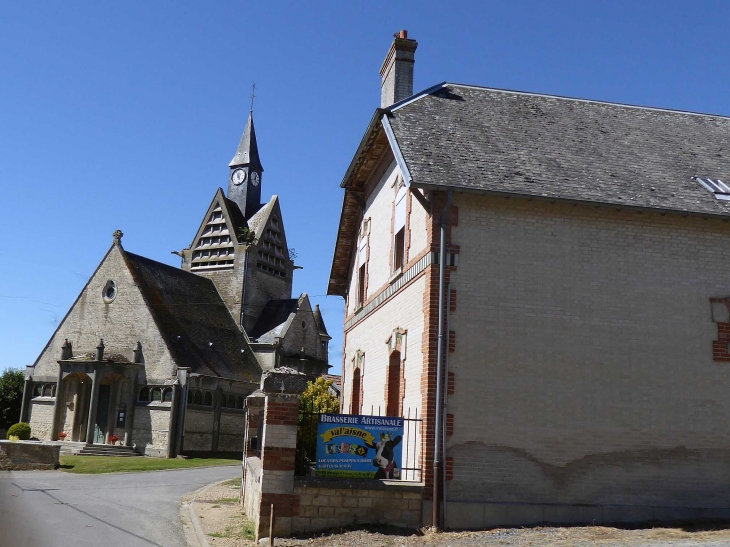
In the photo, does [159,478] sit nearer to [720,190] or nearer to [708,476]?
[708,476]

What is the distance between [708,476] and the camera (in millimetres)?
12562

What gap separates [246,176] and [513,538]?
142 ft

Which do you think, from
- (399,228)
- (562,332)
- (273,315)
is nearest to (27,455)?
(399,228)

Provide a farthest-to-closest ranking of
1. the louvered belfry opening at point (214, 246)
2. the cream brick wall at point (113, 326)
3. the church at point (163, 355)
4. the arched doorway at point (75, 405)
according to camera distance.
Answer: the louvered belfry opening at point (214, 246) < the cream brick wall at point (113, 326) < the arched doorway at point (75, 405) < the church at point (163, 355)

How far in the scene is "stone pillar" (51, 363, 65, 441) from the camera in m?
35.1

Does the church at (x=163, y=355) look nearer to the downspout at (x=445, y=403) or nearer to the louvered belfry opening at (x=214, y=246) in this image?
the louvered belfry opening at (x=214, y=246)

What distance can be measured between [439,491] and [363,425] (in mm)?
1642

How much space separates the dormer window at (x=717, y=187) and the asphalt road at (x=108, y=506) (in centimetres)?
1149

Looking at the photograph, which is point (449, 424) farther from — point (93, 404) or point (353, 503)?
point (93, 404)

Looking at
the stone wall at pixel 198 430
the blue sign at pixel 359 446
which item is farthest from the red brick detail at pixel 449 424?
the stone wall at pixel 198 430

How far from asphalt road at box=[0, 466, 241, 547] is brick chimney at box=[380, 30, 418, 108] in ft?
37.5

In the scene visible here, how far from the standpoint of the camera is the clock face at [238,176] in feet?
168

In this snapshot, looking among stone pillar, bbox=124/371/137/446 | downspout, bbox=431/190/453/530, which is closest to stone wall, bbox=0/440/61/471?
stone pillar, bbox=124/371/137/446

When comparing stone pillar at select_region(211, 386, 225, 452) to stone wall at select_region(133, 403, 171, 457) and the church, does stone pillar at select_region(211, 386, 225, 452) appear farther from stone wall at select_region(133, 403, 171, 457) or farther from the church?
stone wall at select_region(133, 403, 171, 457)
